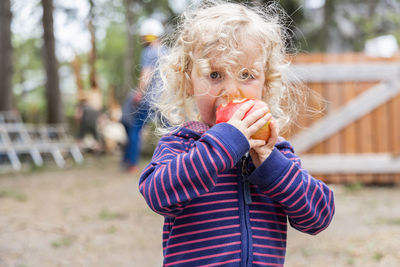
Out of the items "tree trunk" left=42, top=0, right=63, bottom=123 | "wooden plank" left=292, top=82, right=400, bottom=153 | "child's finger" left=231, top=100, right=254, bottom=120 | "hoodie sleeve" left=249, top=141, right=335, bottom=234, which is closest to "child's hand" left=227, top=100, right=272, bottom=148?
"child's finger" left=231, top=100, right=254, bottom=120

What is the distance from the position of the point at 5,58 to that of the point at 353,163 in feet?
27.4

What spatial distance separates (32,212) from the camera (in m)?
4.74

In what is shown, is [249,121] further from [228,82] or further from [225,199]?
[225,199]

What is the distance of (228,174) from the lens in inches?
56.7

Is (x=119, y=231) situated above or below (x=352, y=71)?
below

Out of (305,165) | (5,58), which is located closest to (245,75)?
(305,165)

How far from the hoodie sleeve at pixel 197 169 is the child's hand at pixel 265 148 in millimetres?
97

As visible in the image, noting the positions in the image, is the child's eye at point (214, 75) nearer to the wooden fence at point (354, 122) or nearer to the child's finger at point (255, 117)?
the child's finger at point (255, 117)

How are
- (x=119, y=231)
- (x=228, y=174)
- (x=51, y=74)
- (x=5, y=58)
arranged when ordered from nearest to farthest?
(x=228, y=174) < (x=119, y=231) < (x=5, y=58) < (x=51, y=74)

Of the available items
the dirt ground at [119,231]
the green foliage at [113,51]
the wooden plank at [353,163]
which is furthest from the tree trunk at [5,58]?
the green foliage at [113,51]

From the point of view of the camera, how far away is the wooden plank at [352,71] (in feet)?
19.1

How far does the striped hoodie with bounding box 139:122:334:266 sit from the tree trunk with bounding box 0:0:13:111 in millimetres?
9767

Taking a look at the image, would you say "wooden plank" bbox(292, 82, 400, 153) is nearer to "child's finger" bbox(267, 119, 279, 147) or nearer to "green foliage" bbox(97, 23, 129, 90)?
"child's finger" bbox(267, 119, 279, 147)

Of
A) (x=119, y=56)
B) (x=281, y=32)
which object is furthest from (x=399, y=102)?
(x=119, y=56)
